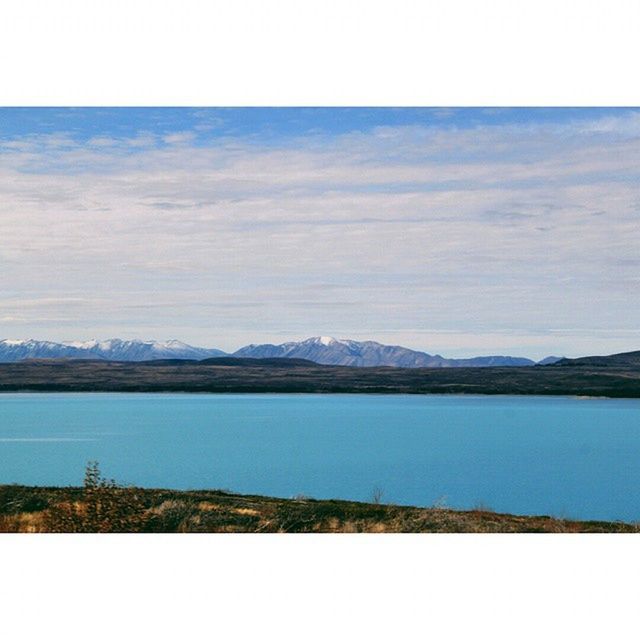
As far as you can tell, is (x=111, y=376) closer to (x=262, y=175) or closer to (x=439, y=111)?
(x=262, y=175)

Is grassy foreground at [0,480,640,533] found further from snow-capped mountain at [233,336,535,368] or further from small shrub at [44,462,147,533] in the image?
snow-capped mountain at [233,336,535,368]

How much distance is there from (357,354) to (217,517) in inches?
5285

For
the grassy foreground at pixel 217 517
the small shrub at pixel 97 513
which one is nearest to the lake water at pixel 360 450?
the grassy foreground at pixel 217 517

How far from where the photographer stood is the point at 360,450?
180ft

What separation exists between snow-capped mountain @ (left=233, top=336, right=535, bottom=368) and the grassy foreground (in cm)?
10351

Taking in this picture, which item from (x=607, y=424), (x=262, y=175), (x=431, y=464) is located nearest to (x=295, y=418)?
(x=607, y=424)

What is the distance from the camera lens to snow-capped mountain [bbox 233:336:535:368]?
13525 centimetres

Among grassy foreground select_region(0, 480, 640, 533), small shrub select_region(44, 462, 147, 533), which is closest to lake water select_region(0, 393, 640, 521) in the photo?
grassy foreground select_region(0, 480, 640, 533)

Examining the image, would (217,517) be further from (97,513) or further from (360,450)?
(360,450)

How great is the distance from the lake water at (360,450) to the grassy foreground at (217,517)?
170cm

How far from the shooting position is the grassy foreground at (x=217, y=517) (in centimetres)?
1527

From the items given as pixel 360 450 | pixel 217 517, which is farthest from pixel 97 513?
pixel 360 450

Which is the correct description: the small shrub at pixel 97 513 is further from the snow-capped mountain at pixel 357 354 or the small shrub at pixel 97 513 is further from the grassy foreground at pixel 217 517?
the snow-capped mountain at pixel 357 354

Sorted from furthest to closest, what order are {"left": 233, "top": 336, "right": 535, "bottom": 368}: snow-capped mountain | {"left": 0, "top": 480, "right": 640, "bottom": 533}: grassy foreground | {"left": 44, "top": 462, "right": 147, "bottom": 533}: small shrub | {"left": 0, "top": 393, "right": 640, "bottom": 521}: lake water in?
1. {"left": 233, "top": 336, "right": 535, "bottom": 368}: snow-capped mountain
2. {"left": 0, "top": 393, "right": 640, "bottom": 521}: lake water
3. {"left": 0, "top": 480, "right": 640, "bottom": 533}: grassy foreground
4. {"left": 44, "top": 462, "right": 147, "bottom": 533}: small shrub
